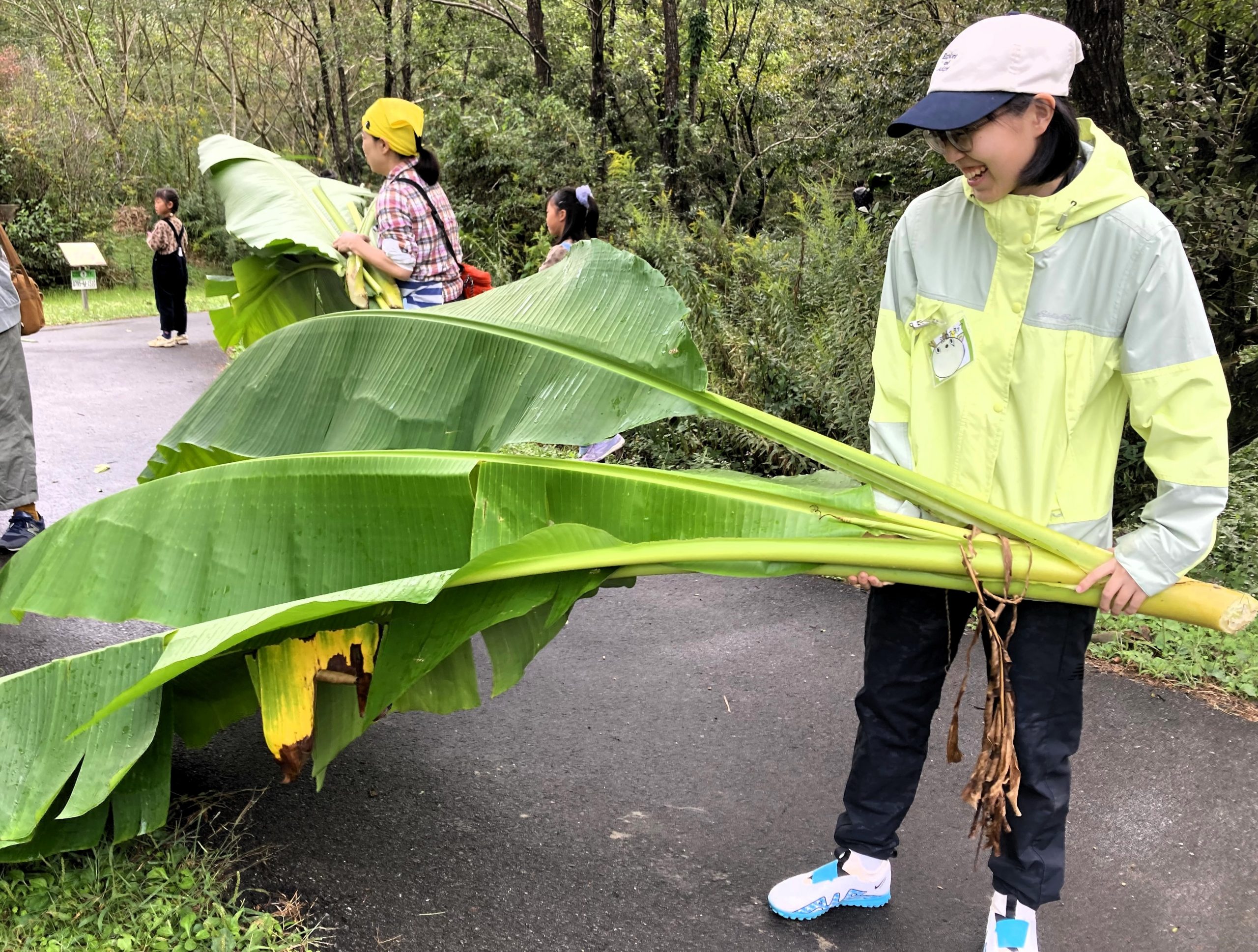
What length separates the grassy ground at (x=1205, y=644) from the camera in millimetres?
4203

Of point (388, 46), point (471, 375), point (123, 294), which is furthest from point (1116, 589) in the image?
point (123, 294)

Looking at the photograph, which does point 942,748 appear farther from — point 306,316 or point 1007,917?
point 306,316

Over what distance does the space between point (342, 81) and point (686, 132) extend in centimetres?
849

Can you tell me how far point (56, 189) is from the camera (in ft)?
76.2

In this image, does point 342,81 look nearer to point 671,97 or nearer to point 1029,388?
point 671,97

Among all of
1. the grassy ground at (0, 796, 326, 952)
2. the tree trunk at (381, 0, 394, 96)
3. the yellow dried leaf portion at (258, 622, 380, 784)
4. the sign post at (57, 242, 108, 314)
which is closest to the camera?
the yellow dried leaf portion at (258, 622, 380, 784)

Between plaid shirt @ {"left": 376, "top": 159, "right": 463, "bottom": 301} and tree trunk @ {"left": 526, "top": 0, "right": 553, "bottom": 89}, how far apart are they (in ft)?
40.3

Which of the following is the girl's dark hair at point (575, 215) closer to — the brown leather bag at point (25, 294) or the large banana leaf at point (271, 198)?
the large banana leaf at point (271, 198)

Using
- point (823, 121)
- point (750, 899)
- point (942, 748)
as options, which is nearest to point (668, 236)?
point (823, 121)

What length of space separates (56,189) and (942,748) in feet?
82.9

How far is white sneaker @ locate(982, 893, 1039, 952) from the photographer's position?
247 cm

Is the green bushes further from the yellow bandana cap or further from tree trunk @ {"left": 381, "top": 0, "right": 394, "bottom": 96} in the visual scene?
tree trunk @ {"left": 381, "top": 0, "right": 394, "bottom": 96}

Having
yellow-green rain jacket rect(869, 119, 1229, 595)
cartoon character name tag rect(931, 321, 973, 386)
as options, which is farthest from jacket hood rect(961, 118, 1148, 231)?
cartoon character name tag rect(931, 321, 973, 386)

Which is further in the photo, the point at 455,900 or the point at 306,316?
the point at 306,316
